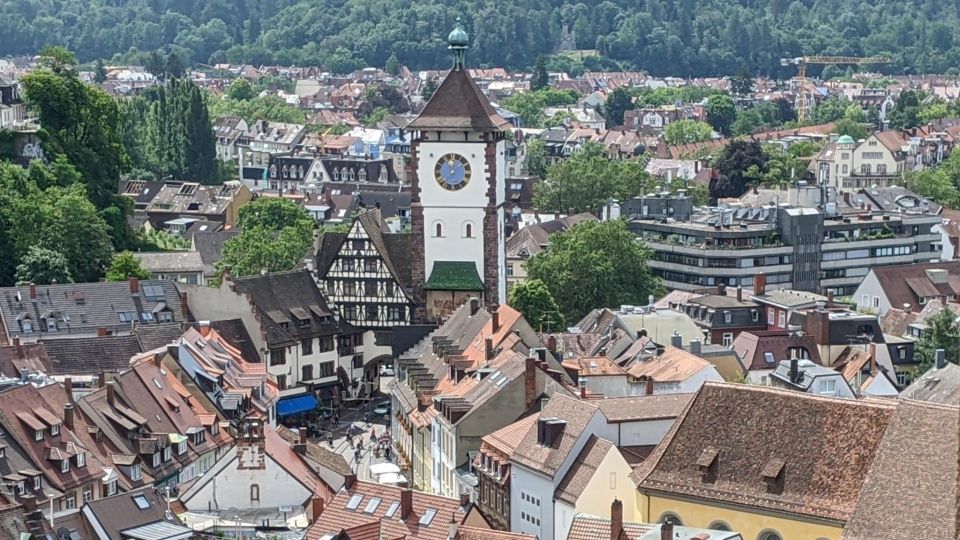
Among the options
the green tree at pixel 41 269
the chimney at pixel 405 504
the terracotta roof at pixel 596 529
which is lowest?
the green tree at pixel 41 269

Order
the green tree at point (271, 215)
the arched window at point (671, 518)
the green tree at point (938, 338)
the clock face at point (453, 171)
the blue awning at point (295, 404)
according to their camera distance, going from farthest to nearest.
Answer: the green tree at point (271, 215)
the clock face at point (453, 171)
the green tree at point (938, 338)
the blue awning at point (295, 404)
the arched window at point (671, 518)

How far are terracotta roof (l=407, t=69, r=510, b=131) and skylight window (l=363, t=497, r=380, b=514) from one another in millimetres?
40721

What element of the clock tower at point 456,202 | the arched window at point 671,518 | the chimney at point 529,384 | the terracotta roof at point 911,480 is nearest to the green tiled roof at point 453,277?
the clock tower at point 456,202

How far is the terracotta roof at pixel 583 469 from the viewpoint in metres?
61.5

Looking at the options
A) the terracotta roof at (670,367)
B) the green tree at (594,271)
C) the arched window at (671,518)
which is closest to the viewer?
the arched window at (671,518)

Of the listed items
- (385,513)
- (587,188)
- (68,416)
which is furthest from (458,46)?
(587,188)

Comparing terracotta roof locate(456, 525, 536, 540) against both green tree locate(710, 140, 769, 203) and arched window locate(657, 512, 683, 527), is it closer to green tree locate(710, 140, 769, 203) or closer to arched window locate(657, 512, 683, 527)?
arched window locate(657, 512, 683, 527)

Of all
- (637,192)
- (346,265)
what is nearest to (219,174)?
(637,192)

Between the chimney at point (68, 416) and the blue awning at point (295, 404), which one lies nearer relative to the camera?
the chimney at point (68, 416)

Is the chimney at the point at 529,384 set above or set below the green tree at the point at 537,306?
above

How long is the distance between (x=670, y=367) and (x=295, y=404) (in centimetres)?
2019

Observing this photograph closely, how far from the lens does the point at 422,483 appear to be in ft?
260

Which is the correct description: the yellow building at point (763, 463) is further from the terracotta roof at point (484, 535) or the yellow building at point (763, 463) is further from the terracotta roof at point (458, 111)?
the terracotta roof at point (458, 111)

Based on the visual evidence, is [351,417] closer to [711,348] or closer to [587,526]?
[711,348]
